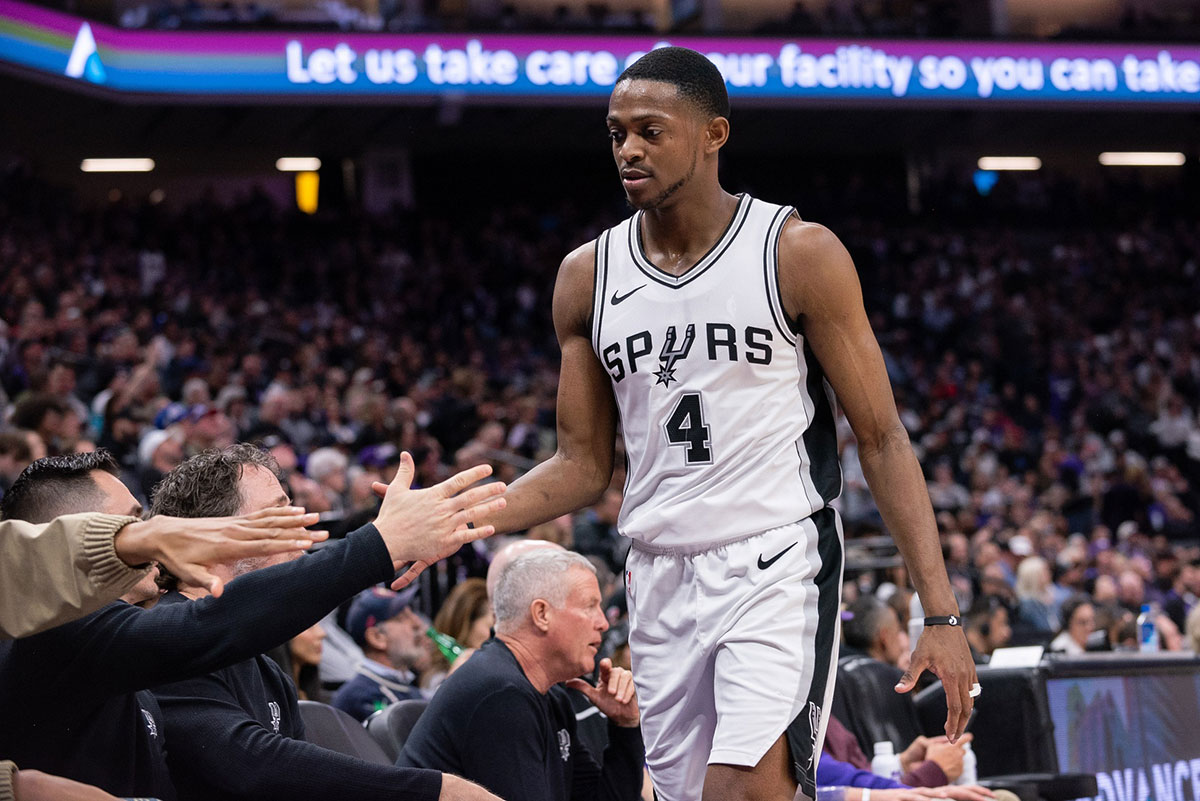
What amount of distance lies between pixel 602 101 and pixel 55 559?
19.4 meters

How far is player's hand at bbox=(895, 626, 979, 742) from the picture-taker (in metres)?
3.15

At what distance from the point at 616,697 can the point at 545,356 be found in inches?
601

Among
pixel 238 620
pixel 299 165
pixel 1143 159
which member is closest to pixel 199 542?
pixel 238 620

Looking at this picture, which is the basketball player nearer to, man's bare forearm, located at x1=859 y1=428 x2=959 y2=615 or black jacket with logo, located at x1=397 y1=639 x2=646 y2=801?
man's bare forearm, located at x1=859 y1=428 x2=959 y2=615

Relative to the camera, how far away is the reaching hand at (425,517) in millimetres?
2854

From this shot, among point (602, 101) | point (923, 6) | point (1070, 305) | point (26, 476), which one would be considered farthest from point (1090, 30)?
point (26, 476)

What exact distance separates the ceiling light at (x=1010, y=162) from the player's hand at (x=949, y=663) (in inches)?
1002

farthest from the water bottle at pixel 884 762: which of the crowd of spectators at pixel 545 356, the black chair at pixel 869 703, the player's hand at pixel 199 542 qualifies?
the player's hand at pixel 199 542

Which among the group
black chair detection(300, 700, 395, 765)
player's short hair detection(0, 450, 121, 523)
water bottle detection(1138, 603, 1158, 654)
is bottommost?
water bottle detection(1138, 603, 1158, 654)

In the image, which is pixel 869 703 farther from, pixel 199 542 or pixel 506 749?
pixel 199 542

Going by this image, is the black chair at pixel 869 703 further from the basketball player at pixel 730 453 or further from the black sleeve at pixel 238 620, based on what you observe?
the black sleeve at pixel 238 620

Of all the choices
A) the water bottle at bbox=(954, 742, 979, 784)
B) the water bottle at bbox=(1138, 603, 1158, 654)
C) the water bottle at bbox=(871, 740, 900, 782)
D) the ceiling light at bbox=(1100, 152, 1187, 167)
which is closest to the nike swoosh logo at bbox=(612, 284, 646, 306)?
the water bottle at bbox=(871, 740, 900, 782)

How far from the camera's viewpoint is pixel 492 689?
424cm

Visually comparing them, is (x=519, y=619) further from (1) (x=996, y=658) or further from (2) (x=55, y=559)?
(1) (x=996, y=658)
